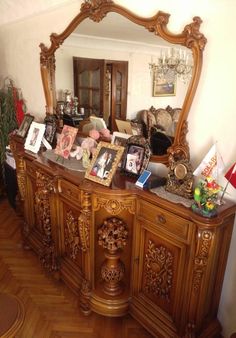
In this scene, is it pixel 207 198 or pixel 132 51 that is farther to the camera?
pixel 132 51

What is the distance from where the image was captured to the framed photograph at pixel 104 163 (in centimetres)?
162

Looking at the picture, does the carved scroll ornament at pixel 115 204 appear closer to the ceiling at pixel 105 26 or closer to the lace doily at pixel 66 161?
the lace doily at pixel 66 161

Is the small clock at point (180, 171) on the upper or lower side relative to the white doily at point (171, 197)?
upper

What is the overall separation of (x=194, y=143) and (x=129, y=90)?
594 millimetres

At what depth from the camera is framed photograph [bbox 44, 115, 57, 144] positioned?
7.97 feet

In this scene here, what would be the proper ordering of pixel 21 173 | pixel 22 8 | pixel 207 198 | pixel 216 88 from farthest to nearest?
1. pixel 22 8
2. pixel 21 173
3. pixel 216 88
4. pixel 207 198

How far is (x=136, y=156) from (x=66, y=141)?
651mm

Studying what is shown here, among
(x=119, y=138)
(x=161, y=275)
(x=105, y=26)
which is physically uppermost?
(x=105, y=26)

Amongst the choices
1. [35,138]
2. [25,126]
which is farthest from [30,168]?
[25,126]

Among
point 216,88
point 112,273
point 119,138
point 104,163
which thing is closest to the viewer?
point 216,88

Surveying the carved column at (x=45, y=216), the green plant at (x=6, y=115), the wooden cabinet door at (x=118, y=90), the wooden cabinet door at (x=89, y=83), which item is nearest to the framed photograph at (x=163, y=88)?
the wooden cabinet door at (x=118, y=90)

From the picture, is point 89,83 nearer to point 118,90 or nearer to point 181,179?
point 118,90

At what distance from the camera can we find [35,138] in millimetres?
2361

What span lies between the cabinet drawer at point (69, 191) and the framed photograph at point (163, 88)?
766 mm
